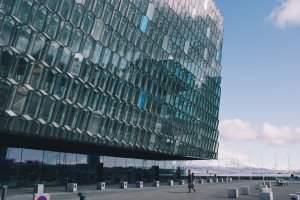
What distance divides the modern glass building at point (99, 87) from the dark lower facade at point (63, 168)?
13cm

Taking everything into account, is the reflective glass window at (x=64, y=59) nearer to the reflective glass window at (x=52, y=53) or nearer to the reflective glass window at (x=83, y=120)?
the reflective glass window at (x=52, y=53)

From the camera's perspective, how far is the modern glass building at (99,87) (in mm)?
25438

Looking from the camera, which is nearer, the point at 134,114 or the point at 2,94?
the point at 2,94

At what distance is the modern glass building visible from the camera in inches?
1001

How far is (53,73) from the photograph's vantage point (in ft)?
91.9

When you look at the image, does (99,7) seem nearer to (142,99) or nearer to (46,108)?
(46,108)

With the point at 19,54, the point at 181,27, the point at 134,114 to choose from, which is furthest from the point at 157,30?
the point at 19,54

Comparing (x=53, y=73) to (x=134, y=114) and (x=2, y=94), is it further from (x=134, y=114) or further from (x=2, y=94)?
(x=134, y=114)

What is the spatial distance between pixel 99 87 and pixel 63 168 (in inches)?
565

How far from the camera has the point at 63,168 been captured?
41312mm

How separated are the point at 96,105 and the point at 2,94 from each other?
1122 cm

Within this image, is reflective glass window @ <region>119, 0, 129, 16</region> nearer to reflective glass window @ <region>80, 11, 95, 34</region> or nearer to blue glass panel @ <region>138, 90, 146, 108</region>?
reflective glass window @ <region>80, 11, 95, 34</region>

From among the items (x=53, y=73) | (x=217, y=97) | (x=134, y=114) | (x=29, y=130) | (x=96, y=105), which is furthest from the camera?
(x=217, y=97)

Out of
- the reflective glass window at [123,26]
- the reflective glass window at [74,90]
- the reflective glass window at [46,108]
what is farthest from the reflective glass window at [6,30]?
the reflective glass window at [123,26]
